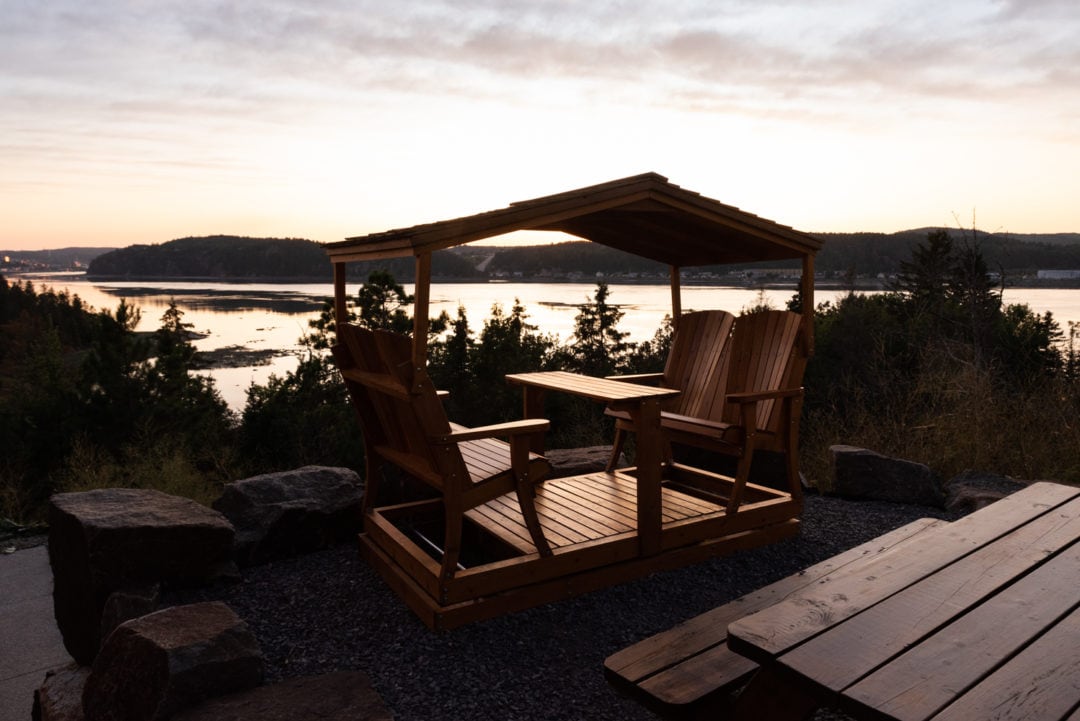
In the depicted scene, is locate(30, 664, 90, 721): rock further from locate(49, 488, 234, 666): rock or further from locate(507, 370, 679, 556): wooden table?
locate(507, 370, 679, 556): wooden table

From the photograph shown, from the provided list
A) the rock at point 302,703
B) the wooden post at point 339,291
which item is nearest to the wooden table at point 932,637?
the rock at point 302,703

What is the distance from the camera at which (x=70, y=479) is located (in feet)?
21.2

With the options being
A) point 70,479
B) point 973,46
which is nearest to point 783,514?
point 973,46

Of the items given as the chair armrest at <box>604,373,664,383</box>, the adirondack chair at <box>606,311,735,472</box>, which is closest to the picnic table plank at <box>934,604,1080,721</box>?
the chair armrest at <box>604,373,664,383</box>

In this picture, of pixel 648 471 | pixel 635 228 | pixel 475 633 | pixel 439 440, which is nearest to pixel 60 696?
pixel 475 633

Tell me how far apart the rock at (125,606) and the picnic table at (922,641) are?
87.1 inches

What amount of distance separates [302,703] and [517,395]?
14.3m

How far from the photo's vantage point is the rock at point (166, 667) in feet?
7.60

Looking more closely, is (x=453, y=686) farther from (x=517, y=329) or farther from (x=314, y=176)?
(x=517, y=329)

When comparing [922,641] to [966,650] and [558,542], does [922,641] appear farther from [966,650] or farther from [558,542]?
[558,542]

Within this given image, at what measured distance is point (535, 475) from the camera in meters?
3.15

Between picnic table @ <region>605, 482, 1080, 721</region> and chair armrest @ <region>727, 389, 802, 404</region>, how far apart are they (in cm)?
153

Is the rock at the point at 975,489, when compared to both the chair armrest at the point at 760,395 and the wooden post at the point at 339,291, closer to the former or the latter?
the chair armrest at the point at 760,395

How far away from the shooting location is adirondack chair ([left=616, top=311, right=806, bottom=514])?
3914 millimetres
